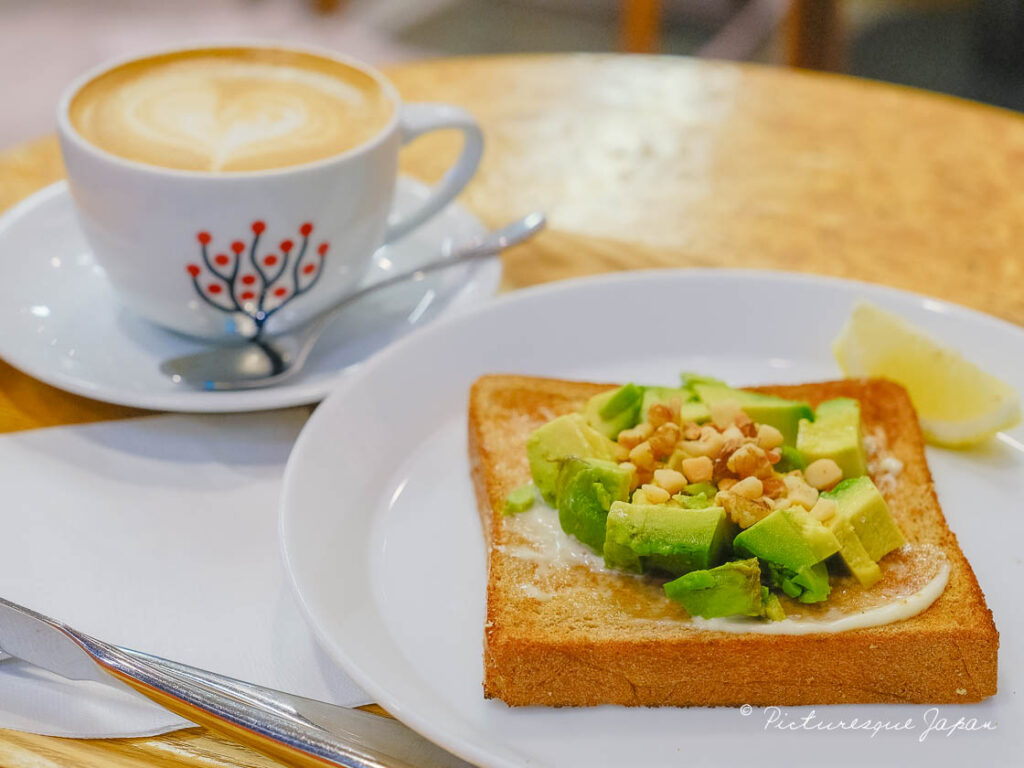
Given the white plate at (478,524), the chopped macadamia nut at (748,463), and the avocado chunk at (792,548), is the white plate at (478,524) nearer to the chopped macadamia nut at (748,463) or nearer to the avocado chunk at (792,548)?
the avocado chunk at (792,548)

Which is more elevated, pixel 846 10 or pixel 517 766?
pixel 517 766

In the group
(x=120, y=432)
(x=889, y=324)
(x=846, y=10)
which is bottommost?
(x=846, y=10)

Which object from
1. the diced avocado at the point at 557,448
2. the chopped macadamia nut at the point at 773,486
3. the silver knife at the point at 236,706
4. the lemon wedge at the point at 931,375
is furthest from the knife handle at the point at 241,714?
the lemon wedge at the point at 931,375

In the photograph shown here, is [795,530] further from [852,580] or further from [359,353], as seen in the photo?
[359,353]

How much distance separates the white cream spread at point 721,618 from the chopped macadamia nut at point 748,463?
6.7 inches

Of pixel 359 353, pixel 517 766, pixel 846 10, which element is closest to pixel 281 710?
pixel 517 766

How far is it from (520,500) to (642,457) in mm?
150

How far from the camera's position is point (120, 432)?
145 centimetres

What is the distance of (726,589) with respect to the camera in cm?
106

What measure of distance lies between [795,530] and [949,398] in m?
0.46

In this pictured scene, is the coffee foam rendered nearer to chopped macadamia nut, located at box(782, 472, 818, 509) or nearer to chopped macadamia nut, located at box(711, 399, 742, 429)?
chopped macadamia nut, located at box(711, 399, 742, 429)

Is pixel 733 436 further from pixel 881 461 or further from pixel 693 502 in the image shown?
pixel 881 461

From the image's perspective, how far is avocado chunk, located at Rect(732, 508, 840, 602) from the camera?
1.08 metres

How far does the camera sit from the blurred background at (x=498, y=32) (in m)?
5.14
